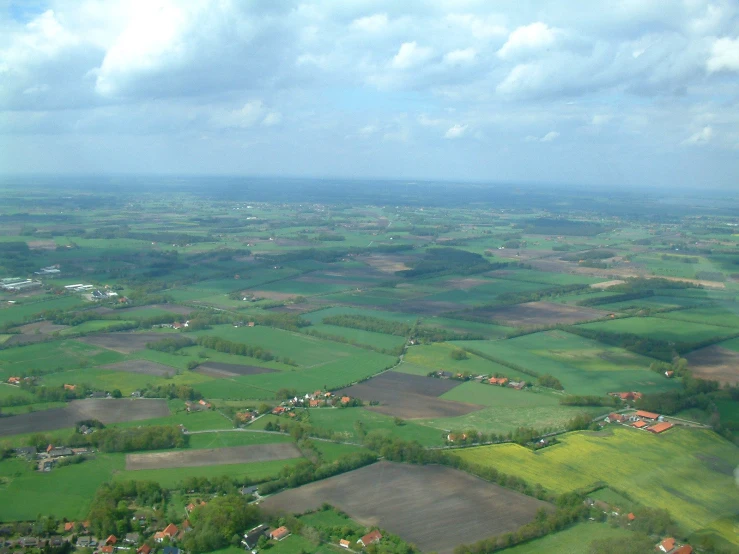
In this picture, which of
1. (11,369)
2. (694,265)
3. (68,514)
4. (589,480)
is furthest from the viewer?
(694,265)

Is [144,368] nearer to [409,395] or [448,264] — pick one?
[409,395]

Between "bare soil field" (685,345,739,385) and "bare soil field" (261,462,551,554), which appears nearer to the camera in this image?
"bare soil field" (261,462,551,554)

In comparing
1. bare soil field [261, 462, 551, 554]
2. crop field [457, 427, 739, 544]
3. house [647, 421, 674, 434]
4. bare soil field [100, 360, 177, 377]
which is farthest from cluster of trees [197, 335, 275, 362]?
house [647, 421, 674, 434]

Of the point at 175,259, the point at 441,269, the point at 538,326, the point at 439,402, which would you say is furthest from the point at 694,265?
the point at 175,259

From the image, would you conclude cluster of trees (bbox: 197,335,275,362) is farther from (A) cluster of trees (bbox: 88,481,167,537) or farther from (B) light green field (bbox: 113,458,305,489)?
(A) cluster of trees (bbox: 88,481,167,537)

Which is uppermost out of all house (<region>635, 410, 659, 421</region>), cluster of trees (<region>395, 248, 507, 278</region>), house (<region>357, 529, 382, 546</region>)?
cluster of trees (<region>395, 248, 507, 278</region>)

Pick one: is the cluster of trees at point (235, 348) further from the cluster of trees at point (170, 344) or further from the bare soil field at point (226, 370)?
the bare soil field at point (226, 370)

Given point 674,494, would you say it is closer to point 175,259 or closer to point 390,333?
point 390,333
